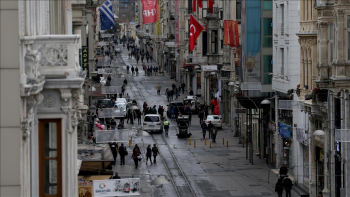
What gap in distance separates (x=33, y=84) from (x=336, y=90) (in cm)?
2245

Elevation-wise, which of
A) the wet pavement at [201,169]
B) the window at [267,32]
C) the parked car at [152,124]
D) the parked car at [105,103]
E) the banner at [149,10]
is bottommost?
the wet pavement at [201,169]

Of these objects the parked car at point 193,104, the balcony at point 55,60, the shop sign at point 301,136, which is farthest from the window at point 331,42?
the parked car at point 193,104

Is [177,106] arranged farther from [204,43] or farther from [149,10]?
[149,10]

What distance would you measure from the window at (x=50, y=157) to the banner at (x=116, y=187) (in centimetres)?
1298

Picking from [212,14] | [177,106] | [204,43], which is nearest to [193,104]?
[177,106]

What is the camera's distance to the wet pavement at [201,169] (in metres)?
41.0

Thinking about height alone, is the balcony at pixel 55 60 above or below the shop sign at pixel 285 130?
A: above

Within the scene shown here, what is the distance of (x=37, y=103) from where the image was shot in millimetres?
14039

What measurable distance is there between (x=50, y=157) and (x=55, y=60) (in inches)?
74.5

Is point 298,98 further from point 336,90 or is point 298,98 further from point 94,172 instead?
point 94,172

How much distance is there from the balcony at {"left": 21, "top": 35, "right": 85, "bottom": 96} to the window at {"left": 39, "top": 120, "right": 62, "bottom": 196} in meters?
0.98

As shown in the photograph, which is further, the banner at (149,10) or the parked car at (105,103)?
the banner at (149,10)

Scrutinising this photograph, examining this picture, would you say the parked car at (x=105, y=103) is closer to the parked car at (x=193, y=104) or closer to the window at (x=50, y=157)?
the parked car at (x=193, y=104)

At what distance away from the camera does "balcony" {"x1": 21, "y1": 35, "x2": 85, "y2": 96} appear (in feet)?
44.1
